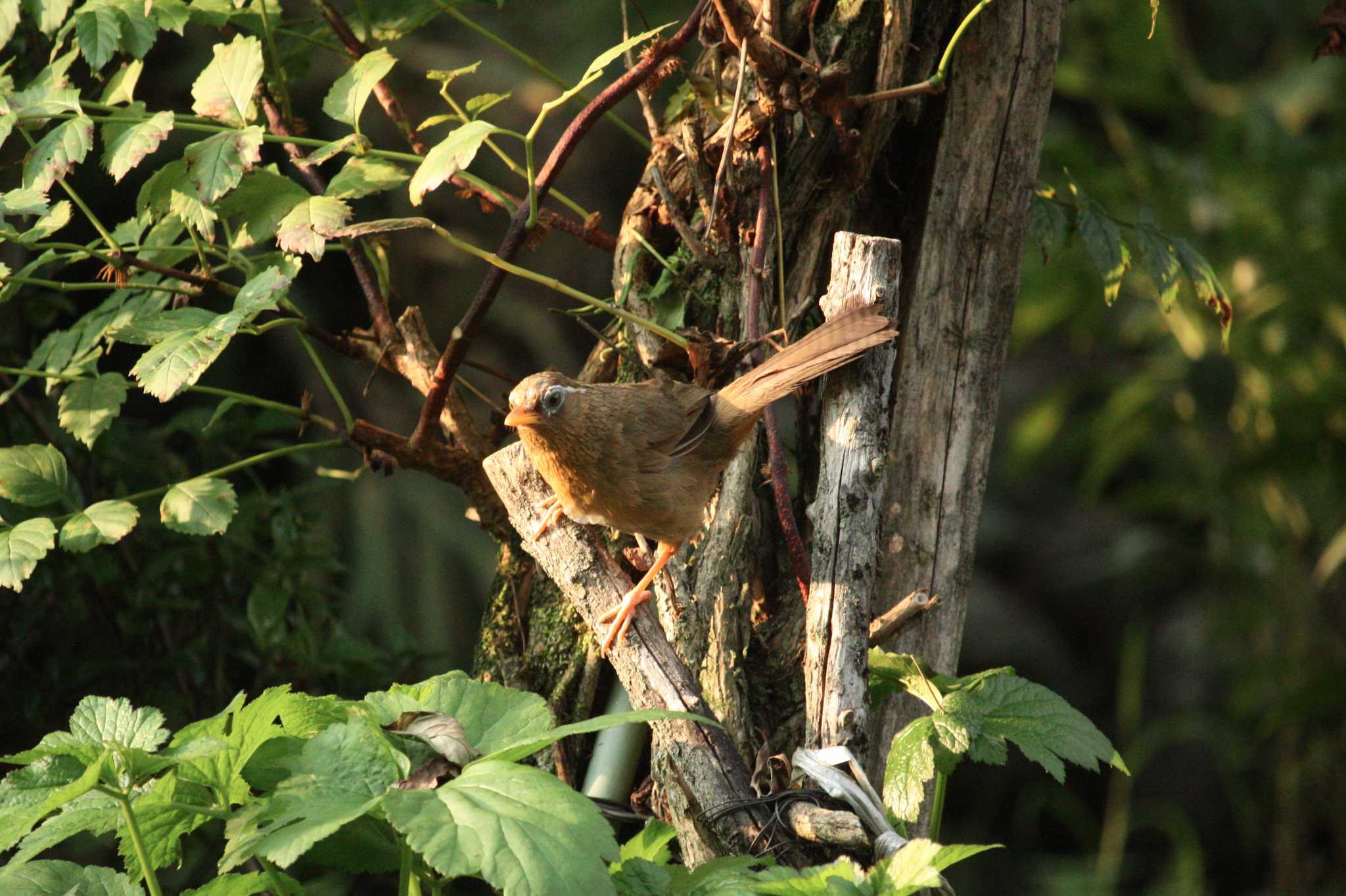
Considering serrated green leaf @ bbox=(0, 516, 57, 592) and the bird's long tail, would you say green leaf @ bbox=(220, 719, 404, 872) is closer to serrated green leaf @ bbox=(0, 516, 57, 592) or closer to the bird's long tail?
serrated green leaf @ bbox=(0, 516, 57, 592)

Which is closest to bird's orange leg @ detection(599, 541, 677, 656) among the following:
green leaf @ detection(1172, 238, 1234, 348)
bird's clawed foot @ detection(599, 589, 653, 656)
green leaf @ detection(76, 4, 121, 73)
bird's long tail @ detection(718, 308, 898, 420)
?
bird's clawed foot @ detection(599, 589, 653, 656)

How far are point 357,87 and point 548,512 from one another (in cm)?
84

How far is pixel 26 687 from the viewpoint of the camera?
2867mm

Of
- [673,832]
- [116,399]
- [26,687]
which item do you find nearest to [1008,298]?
[673,832]

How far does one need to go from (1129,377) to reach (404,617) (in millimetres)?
3809

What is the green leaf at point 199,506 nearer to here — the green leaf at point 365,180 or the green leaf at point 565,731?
the green leaf at point 365,180

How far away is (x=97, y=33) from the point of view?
2035 millimetres

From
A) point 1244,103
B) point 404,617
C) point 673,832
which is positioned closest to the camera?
point 673,832

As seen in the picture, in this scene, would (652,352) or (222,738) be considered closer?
(222,738)

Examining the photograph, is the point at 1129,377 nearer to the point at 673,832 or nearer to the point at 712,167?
the point at 712,167

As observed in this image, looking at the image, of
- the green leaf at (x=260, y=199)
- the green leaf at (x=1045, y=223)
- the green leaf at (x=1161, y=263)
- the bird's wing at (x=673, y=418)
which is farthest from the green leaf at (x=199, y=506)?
the green leaf at (x=1161, y=263)

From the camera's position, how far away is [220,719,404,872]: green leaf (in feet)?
4.16

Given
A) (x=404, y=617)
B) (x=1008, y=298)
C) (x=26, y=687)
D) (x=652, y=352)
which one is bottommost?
(x=404, y=617)

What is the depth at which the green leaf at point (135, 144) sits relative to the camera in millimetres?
1916
